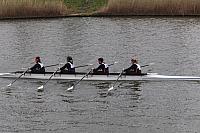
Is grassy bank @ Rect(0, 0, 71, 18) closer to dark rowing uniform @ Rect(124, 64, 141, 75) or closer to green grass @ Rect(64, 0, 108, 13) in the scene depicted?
green grass @ Rect(64, 0, 108, 13)

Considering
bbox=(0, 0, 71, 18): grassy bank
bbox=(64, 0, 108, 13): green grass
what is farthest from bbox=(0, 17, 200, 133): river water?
bbox=(64, 0, 108, 13): green grass

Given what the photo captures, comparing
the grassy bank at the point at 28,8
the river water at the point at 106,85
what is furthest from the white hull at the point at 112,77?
the grassy bank at the point at 28,8

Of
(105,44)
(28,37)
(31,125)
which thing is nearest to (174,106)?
(31,125)

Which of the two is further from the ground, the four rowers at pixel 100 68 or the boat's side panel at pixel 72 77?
the four rowers at pixel 100 68

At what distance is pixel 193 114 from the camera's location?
72.1 ft

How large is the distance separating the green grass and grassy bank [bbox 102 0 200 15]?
138 inches

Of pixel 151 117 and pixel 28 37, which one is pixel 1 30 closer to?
pixel 28 37

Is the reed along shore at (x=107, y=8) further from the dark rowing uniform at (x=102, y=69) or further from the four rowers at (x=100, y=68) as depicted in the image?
the dark rowing uniform at (x=102, y=69)

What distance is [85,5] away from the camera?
5347cm

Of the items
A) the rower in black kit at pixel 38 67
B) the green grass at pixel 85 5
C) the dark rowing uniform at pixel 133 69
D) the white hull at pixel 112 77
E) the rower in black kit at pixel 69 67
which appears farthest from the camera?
the green grass at pixel 85 5

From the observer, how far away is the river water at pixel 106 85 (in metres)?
21.6

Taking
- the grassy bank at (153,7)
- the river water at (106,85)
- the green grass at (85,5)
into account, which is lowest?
the river water at (106,85)

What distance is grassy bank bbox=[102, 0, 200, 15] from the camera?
152 feet

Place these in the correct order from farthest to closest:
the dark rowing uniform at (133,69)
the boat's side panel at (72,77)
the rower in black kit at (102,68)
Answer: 1. the rower in black kit at (102,68)
2. the boat's side panel at (72,77)
3. the dark rowing uniform at (133,69)
